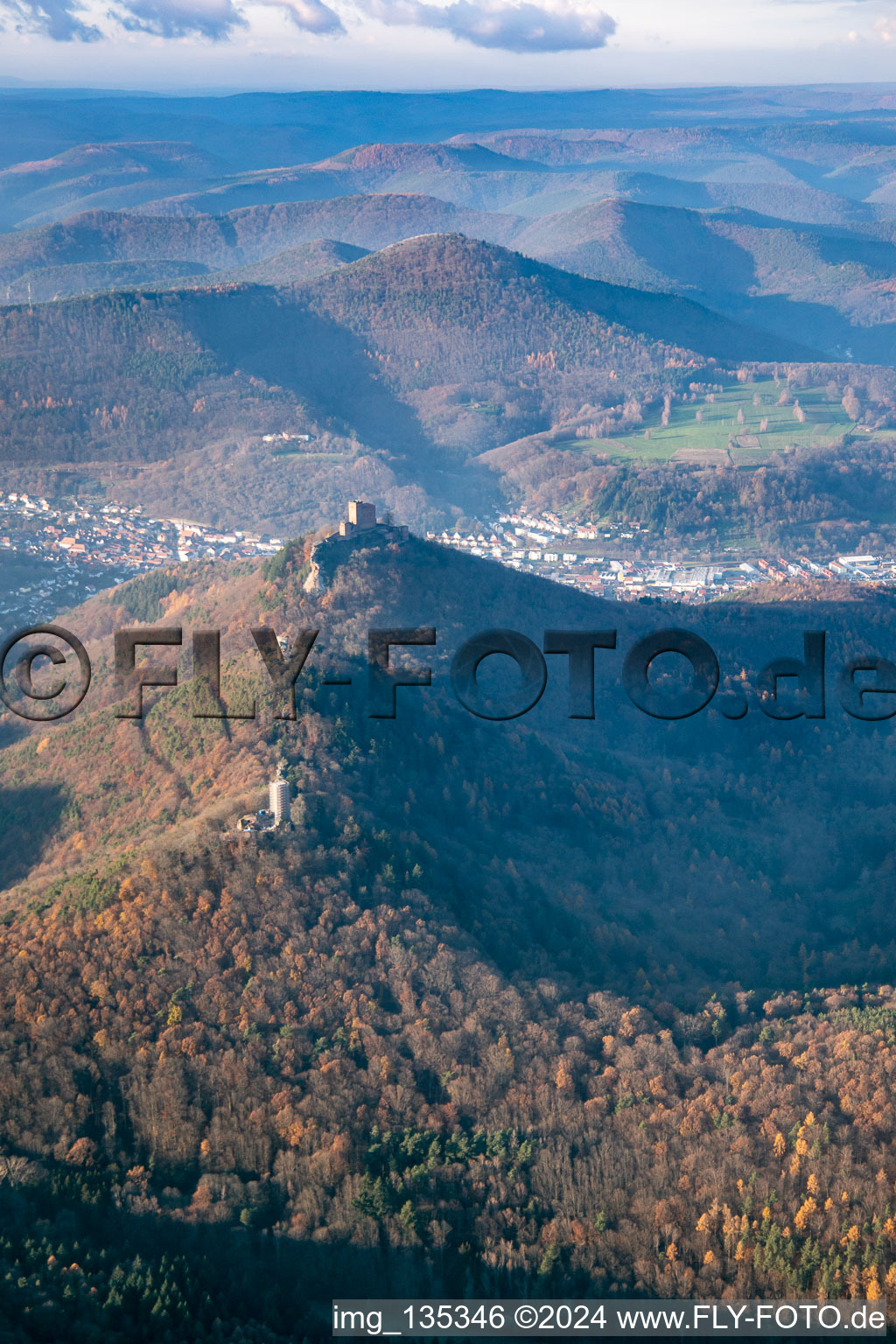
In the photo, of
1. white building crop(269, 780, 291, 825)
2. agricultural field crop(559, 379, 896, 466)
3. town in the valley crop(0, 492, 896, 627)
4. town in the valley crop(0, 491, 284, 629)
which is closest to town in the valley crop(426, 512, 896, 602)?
town in the valley crop(0, 492, 896, 627)

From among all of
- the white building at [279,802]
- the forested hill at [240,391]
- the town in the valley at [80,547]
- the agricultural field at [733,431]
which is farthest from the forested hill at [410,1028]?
the agricultural field at [733,431]

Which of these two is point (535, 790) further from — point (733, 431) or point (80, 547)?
point (733, 431)

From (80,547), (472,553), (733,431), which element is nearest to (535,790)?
(472,553)

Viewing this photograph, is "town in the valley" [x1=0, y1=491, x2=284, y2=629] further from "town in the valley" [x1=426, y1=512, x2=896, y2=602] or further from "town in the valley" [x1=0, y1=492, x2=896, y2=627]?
"town in the valley" [x1=426, y1=512, x2=896, y2=602]

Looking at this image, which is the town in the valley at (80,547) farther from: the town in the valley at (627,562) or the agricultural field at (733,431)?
the agricultural field at (733,431)

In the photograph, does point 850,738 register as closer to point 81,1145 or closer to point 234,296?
point 81,1145
